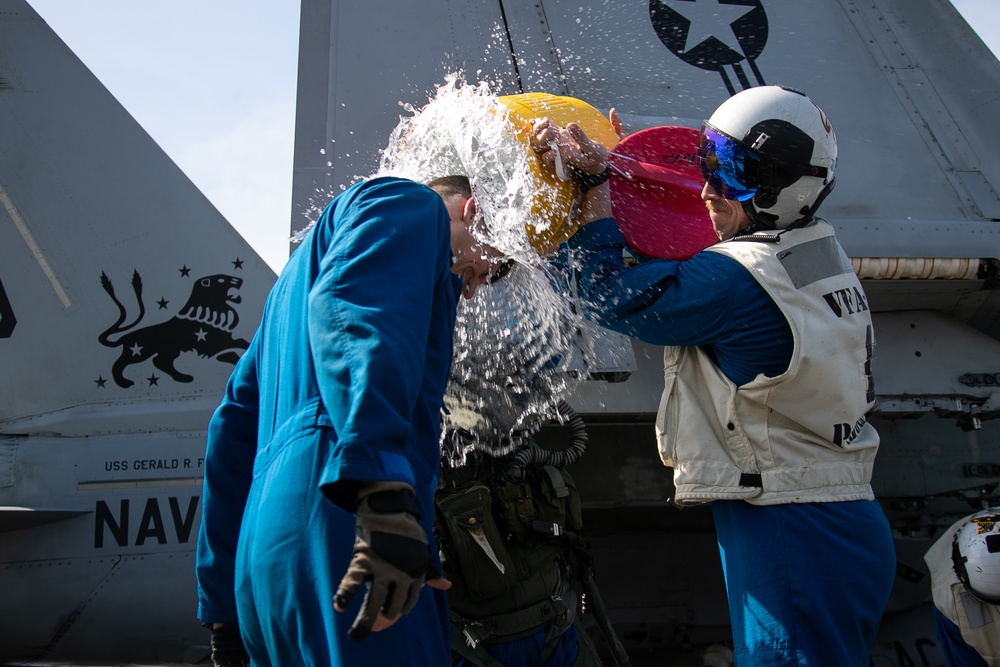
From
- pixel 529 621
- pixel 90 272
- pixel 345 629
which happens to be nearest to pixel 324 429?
pixel 345 629

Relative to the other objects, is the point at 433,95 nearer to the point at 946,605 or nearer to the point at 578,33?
the point at 578,33

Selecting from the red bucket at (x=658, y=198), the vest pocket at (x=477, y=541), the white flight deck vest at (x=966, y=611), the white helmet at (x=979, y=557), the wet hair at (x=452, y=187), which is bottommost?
the white flight deck vest at (x=966, y=611)

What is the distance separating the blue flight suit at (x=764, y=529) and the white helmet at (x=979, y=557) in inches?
53.5

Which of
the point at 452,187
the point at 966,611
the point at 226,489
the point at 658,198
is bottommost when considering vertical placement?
the point at 966,611

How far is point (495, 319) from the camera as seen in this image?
2.59 m

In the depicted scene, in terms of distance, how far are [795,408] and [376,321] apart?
1024mm

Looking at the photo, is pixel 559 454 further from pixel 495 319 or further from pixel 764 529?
pixel 764 529

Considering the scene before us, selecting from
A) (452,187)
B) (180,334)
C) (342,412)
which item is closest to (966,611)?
(452,187)

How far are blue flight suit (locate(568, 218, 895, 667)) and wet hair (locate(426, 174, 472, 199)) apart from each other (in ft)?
1.15

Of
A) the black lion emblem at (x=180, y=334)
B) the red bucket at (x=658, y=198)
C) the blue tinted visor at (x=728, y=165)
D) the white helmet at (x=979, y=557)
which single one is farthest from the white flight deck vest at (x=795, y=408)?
the black lion emblem at (x=180, y=334)

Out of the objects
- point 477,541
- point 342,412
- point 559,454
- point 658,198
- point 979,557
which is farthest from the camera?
point 979,557

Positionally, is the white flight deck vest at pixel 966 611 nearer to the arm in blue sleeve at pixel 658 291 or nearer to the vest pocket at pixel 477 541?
the vest pocket at pixel 477 541

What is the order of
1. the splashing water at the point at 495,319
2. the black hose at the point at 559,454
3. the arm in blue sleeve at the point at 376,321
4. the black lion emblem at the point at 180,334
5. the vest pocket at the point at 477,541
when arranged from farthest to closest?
the black lion emblem at the point at 180,334
the black hose at the point at 559,454
the vest pocket at the point at 477,541
the splashing water at the point at 495,319
the arm in blue sleeve at the point at 376,321

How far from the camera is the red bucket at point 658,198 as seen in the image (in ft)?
7.30
